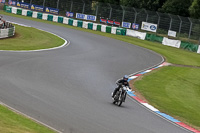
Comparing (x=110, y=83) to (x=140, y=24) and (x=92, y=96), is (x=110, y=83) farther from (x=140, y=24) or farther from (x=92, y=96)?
(x=140, y=24)

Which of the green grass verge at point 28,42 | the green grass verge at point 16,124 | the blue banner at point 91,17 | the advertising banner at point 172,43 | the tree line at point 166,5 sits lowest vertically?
the advertising banner at point 172,43

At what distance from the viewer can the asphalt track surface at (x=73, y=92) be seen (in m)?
12.7

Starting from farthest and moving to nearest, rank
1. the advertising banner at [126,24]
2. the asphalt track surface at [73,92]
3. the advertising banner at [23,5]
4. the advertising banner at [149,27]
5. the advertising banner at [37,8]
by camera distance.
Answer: the advertising banner at [23,5] < the advertising banner at [37,8] < the advertising banner at [126,24] < the advertising banner at [149,27] < the asphalt track surface at [73,92]

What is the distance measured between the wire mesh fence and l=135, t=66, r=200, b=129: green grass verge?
777 inches

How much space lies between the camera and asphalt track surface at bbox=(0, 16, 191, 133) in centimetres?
1266

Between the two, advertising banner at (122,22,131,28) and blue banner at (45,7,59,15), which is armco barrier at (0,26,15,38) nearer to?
advertising banner at (122,22,131,28)

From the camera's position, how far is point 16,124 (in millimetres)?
10531

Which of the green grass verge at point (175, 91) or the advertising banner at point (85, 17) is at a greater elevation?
the advertising banner at point (85, 17)

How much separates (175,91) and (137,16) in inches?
1373

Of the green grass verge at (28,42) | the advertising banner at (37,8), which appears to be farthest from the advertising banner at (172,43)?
the advertising banner at (37,8)

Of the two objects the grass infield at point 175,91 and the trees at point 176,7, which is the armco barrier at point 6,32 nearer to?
the grass infield at point 175,91

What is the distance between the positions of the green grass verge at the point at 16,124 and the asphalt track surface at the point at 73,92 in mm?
670

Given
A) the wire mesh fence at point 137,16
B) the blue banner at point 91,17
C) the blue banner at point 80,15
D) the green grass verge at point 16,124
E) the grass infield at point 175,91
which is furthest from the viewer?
the blue banner at point 80,15

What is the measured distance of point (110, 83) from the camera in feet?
70.2
